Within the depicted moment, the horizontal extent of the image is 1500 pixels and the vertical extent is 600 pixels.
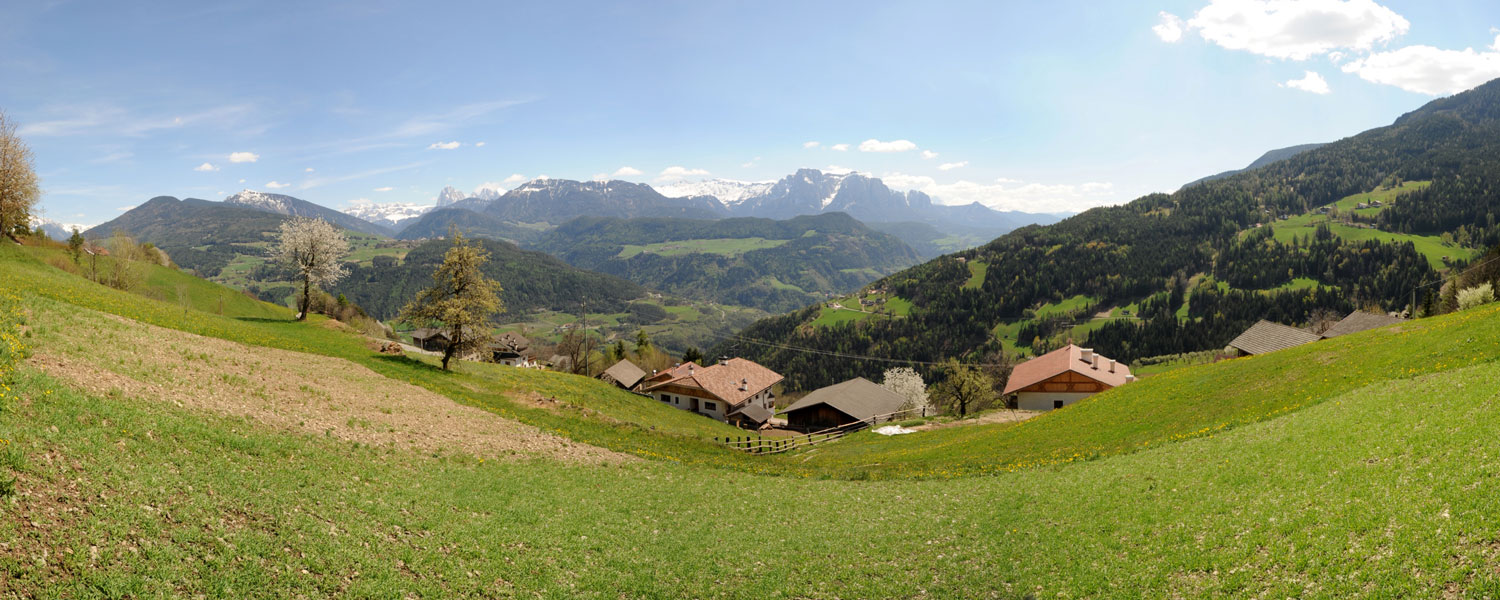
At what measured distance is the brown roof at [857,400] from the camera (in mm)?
72875

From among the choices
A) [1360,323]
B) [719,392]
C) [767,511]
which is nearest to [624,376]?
[719,392]

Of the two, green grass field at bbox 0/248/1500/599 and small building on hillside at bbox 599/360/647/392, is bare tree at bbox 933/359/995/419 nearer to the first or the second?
green grass field at bbox 0/248/1500/599

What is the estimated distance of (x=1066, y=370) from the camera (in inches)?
2628

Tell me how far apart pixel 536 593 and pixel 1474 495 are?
20207 mm

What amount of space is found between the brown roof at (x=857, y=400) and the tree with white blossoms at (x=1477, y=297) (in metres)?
56.9

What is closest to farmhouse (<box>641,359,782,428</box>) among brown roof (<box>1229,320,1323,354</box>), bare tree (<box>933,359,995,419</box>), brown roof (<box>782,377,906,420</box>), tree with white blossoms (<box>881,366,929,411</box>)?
brown roof (<box>782,377,906,420</box>)

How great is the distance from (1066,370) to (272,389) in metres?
71.7

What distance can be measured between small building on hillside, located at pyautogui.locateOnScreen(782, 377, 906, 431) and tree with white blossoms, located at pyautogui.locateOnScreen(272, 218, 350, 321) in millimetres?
54910

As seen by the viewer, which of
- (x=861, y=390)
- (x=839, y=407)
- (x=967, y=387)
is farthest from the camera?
(x=861, y=390)

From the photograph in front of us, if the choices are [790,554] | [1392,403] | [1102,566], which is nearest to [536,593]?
[790,554]

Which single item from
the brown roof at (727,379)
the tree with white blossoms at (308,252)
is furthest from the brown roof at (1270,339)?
the tree with white blossoms at (308,252)

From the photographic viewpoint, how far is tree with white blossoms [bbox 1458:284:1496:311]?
183ft

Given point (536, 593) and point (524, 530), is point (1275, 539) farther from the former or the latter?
point (524, 530)

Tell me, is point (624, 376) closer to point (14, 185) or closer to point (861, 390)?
point (861, 390)
